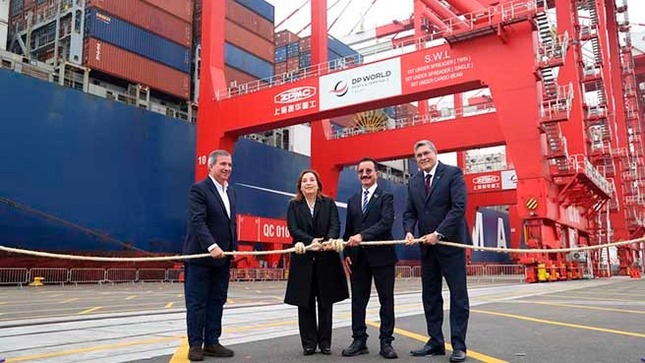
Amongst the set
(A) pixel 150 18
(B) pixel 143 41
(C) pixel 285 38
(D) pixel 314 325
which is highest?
(C) pixel 285 38

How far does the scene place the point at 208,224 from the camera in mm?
4609

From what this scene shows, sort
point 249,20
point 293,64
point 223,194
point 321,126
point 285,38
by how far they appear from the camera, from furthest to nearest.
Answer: point 285,38, point 293,64, point 249,20, point 321,126, point 223,194

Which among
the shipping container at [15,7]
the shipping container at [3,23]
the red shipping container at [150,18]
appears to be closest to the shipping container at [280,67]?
the red shipping container at [150,18]

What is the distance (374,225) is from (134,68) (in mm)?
23094

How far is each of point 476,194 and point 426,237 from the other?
115 ft

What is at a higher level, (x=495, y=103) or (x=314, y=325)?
(x=495, y=103)

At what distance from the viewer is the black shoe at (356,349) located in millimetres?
4348

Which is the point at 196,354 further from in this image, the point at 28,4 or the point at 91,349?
the point at 28,4

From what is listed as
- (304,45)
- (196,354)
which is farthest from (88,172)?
(304,45)

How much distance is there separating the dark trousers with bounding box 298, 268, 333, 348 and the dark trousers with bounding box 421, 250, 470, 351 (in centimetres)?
82

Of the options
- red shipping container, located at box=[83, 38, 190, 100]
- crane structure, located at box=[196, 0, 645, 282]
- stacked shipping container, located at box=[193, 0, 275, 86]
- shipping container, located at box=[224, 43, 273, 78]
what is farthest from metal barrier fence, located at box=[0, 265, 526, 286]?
shipping container, located at box=[224, 43, 273, 78]

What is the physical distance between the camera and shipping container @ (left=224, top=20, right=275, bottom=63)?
30413mm

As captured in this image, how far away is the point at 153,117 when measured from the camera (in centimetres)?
2509

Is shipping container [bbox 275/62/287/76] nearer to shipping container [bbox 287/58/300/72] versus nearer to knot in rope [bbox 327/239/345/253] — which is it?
shipping container [bbox 287/58/300/72]
